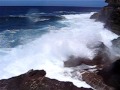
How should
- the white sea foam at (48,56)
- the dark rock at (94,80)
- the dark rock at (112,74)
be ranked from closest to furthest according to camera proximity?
the dark rock at (94,80) < the dark rock at (112,74) < the white sea foam at (48,56)

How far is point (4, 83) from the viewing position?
14.4m

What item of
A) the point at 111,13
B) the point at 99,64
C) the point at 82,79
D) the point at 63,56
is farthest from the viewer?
the point at 111,13

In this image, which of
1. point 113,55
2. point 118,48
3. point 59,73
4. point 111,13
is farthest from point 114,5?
point 59,73

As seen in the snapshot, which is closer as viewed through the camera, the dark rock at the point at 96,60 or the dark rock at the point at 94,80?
the dark rock at the point at 94,80

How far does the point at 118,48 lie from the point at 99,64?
12.4 ft

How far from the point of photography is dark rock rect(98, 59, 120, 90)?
14577mm

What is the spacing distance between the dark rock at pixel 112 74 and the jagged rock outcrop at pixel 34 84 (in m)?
1.69

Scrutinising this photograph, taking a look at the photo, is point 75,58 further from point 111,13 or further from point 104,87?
point 111,13

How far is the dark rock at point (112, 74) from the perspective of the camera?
14.6 meters

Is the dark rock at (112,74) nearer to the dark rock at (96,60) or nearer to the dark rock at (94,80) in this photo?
the dark rock at (94,80)

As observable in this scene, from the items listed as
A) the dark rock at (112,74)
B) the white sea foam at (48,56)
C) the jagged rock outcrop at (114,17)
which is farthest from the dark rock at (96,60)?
the jagged rock outcrop at (114,17)

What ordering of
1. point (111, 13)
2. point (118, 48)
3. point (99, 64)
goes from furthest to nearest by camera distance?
1. point (111, 13)
2. point (118, 48)
3. point (99, 64)

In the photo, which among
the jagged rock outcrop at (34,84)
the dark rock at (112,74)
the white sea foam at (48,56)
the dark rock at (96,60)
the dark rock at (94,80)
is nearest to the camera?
the jagged rock outcrop at (34,84)

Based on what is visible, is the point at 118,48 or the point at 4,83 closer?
the point at 4,83
